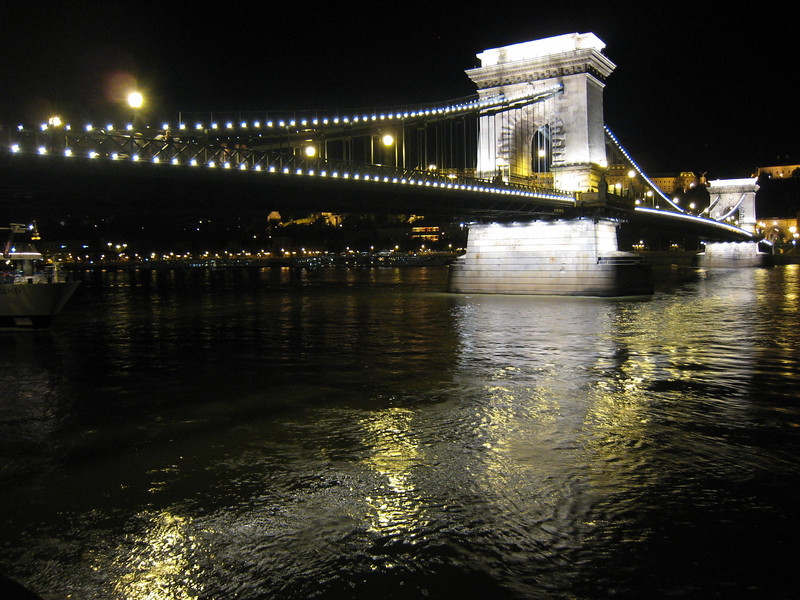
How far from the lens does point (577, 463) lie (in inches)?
261

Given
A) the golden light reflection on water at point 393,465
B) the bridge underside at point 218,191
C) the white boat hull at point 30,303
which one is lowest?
the golden light reflection on water at point 393,465

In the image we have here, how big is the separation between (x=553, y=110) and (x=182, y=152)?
83.3ft

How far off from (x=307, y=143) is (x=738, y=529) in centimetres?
2502

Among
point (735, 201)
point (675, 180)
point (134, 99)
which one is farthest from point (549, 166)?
point (675, 180)

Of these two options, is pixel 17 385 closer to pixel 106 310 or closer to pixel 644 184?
pixel 106 310

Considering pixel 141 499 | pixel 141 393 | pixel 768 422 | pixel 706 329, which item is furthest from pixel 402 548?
pixel 706 329

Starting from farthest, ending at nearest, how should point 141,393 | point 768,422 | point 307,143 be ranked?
point 307,143 < point 141,393 < point 768,422

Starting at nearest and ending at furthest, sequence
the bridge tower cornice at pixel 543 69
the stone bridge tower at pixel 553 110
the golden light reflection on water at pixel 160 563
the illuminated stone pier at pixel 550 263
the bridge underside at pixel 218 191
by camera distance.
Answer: the golden light reflection on water at pixel 160 563
the bridge underside at pixel 218 191
the illuminated stone pier at pixel 550 263
the bridge tower cornice at pixel 543 69
the stone bridge tower at pixel 553 110

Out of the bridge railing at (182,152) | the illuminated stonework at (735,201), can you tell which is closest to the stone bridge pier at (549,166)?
the bridge railing at (182,152)

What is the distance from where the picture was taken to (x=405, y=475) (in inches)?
248

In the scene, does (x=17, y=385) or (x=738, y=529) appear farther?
(x=17, y=385)

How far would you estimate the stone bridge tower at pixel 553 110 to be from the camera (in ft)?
125

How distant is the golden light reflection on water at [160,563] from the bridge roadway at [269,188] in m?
14.6

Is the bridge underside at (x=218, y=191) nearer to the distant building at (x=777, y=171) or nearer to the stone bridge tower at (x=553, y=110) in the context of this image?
the stone bridge tower at (x=553, y=110)
